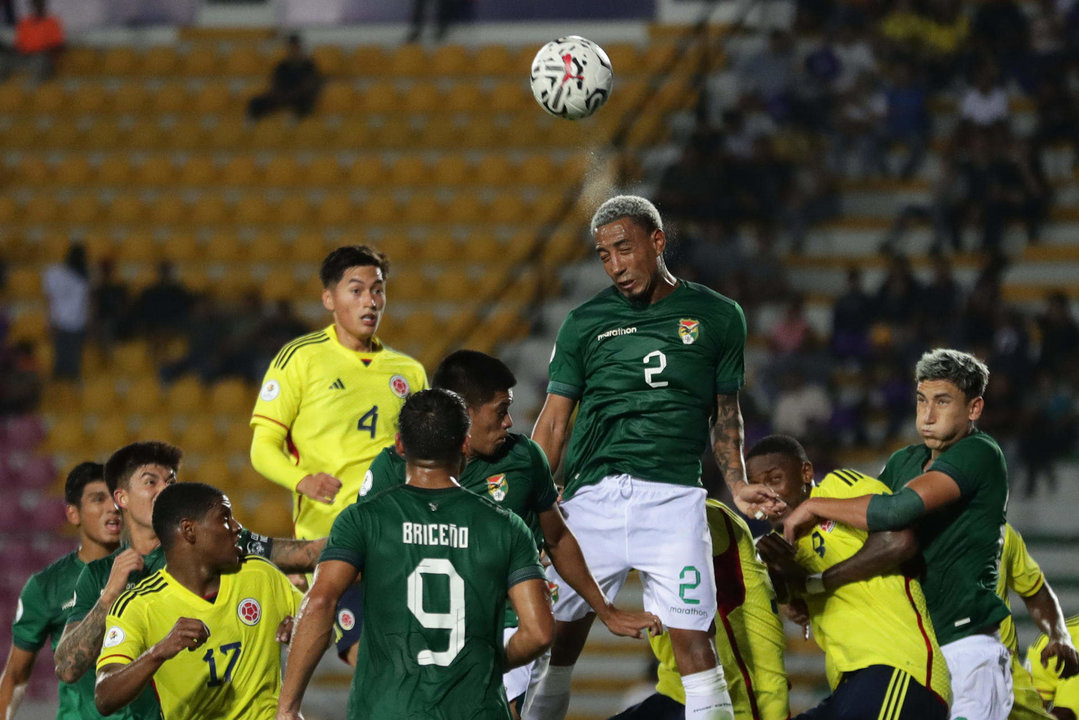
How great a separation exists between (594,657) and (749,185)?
519cm

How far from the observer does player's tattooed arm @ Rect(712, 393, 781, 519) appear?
6.04 m

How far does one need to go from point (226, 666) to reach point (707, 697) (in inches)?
73.1

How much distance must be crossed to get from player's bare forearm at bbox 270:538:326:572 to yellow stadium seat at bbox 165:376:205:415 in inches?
354

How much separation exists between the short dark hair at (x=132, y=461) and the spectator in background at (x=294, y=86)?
1195 centimetres

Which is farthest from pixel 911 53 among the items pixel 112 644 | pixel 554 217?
pixel 112 644

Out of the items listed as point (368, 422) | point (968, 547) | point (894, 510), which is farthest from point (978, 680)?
point (368, 422)

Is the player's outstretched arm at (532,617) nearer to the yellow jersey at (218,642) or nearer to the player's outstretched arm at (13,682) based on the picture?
the yellow jersey at (218,642)

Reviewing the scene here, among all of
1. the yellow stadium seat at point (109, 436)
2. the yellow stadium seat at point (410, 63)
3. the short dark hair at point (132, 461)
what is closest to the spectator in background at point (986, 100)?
the yellow stadium seat at point (410, 63)

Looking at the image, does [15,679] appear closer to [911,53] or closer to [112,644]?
[112,644]

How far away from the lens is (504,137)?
57.2 feet

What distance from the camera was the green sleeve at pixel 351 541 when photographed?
4.91 m

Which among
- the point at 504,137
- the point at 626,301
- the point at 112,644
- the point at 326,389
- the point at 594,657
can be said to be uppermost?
the point at 504,137

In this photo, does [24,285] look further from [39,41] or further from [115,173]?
[39,41]

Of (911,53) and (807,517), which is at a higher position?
(911,53)
